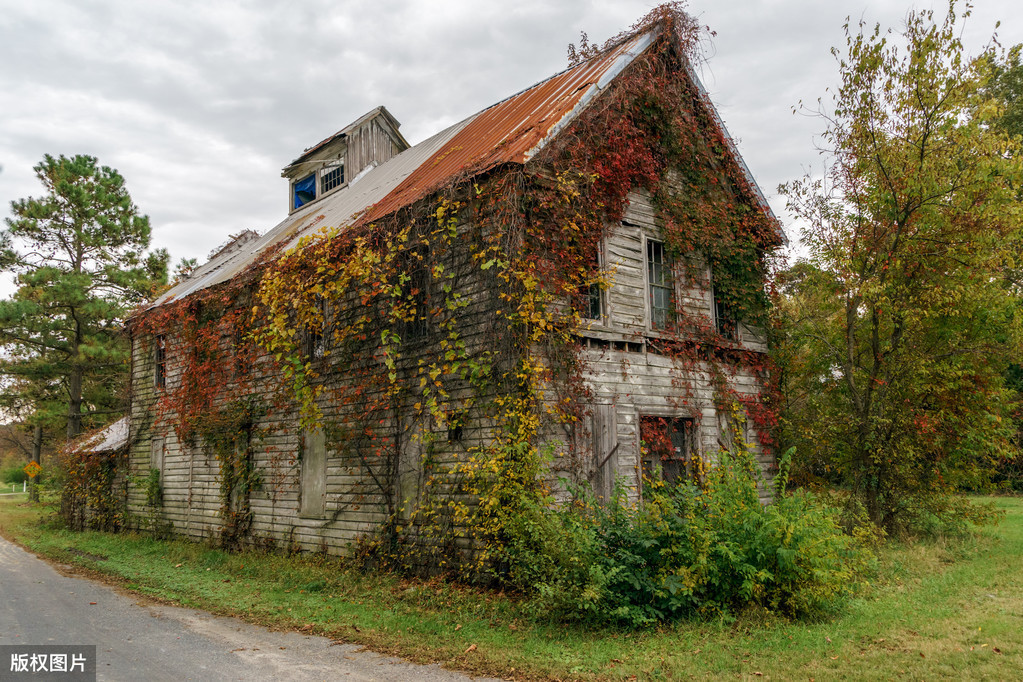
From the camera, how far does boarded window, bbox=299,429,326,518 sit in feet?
43.3

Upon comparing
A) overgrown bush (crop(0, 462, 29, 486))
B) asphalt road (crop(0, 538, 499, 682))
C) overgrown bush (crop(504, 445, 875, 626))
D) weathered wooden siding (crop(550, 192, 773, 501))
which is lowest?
overgrown bush (crop(0, 462, 29, 486))

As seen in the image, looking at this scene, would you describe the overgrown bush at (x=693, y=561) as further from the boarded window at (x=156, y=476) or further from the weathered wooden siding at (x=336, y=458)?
the boarded window at (x=156, y=476)

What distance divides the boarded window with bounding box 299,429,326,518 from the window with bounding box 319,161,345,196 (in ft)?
33.9

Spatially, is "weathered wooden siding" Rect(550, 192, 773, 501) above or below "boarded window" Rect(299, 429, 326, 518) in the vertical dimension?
above

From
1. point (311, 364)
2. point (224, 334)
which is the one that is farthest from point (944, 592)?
point (224, 334)

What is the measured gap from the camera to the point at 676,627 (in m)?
7.69

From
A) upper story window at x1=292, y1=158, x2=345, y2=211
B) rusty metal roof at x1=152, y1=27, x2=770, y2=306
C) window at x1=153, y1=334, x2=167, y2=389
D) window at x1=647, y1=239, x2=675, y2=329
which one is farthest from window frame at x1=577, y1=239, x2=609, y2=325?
window at x1=153, y1=334, x2=167, y2=389

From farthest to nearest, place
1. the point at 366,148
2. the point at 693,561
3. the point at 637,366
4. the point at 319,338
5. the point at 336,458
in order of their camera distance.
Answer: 1. the point at 366,148
2. the point at 319,338
3. the point at 336,458
4. the point at 637,366
5. the point at 693,561

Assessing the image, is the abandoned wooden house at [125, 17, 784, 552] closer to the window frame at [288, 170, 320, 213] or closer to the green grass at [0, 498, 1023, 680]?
the green grass at [0, 498, 1023, 680]

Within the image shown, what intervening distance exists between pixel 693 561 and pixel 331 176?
1779 cm

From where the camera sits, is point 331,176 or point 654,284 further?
point 331,176

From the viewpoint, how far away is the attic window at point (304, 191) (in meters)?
22.9

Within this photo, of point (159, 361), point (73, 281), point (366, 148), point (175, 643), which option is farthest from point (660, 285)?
point (73, 281)

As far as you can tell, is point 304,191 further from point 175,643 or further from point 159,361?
point 175,643
